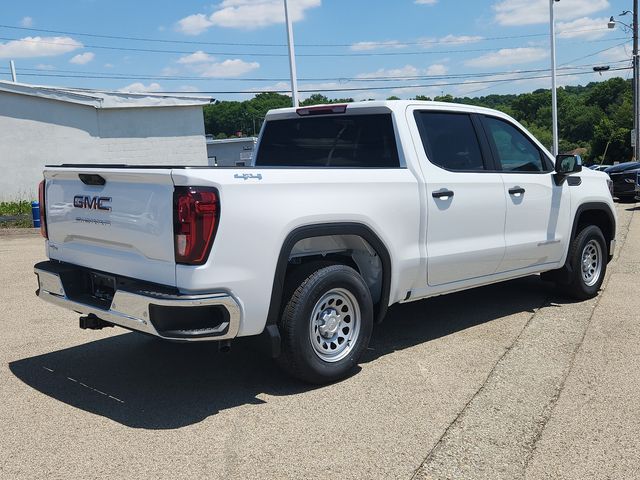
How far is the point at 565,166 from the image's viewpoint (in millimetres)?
6676

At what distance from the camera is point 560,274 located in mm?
7160

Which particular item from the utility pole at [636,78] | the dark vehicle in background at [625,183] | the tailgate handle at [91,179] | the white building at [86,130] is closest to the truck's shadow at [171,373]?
the tailgate handle at [91,179]

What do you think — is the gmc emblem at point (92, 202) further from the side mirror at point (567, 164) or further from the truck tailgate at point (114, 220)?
the side mirror at point (567, 164)

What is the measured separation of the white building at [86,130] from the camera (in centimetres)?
2116


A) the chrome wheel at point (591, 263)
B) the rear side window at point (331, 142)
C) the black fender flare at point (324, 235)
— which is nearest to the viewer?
the black fender flare at point (324, 235)

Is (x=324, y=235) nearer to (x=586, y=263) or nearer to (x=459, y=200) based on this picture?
(x=459, y=200)

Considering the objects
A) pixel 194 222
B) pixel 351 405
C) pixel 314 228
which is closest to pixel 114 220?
pixel 194 222

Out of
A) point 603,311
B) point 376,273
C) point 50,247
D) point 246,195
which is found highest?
point 246,195

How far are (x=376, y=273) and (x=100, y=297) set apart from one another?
203 cm

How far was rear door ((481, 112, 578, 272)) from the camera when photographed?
620 centimetres

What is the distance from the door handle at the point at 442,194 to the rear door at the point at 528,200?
2.85 ft

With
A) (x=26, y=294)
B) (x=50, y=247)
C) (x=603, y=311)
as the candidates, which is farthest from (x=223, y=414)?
(x=26, y=294)

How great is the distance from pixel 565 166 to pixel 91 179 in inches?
178

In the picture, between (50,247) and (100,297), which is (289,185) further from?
(50,247)
